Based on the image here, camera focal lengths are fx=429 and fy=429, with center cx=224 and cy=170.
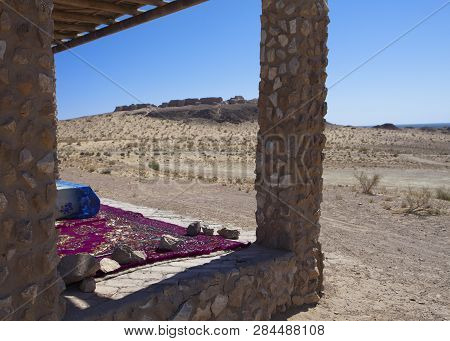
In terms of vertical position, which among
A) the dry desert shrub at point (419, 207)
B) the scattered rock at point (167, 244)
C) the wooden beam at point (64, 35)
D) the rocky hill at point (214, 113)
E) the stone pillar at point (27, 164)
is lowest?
the dry desert shrub at point (419, 207)

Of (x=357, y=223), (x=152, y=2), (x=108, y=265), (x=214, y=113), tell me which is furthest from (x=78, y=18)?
(x=214, y=113)

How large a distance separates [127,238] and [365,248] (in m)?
3.90

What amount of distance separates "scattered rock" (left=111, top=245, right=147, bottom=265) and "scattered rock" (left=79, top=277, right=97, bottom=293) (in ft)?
2.27

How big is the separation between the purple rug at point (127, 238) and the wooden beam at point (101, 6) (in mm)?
2802

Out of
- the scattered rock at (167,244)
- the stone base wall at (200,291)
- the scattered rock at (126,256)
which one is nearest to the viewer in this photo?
the stone base wall at (200,291)

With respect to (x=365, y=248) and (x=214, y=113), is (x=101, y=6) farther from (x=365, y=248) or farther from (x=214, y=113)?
(x=214, y=113)

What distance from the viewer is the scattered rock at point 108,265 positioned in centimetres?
363

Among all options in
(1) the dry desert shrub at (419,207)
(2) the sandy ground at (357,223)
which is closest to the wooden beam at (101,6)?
(2) the sandy ground at (357,223)

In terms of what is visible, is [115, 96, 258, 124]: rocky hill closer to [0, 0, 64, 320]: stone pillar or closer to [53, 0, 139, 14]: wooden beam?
[53, 0, 139, 14]: wooden beam

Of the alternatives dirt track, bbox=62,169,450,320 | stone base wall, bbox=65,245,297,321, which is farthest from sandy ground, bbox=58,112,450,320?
stone base wall, bbox=65,245,297,321

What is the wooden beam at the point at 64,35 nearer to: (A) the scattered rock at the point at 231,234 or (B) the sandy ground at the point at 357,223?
(B) the sandy ground at the point at 357,223

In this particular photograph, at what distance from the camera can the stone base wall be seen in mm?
3002
